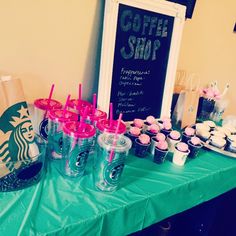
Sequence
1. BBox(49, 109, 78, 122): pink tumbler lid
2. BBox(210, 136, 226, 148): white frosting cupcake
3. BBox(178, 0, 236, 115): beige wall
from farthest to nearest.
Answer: BBox(178, 0, 236, 115): beige wall
BBox(210, 136, 226, 148): white frosting cupcake
BBox(49, 109, 78, 122): pink tumbler lid

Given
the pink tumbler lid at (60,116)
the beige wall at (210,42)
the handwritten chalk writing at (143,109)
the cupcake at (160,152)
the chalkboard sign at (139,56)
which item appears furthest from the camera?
the beige wall at (210,42)

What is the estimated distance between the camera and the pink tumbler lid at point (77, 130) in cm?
85

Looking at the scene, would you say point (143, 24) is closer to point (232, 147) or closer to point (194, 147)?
point (194, 147)

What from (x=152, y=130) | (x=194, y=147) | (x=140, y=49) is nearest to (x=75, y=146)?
(x=152, y=130)

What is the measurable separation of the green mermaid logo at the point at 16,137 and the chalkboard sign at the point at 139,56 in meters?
Answer: 0.44

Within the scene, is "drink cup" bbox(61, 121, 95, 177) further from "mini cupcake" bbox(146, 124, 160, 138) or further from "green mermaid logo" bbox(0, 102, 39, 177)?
"mini cupcake" bbox(146, 124, 160, 138)

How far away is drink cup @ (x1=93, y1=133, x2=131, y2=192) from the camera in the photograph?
84 centimetres

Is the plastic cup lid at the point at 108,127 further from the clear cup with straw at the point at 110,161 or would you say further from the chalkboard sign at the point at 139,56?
the chalkboard sign at the point at 139,56

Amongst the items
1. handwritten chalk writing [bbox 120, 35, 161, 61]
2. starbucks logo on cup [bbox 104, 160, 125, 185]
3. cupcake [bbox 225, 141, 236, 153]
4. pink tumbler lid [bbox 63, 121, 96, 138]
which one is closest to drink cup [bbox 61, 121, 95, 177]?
pink tumbler lid [bbox 63, 121, 96, 138]

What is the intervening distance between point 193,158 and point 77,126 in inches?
24.7

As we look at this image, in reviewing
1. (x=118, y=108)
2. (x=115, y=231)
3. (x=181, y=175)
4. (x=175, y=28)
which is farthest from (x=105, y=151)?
(x=175, y=28)

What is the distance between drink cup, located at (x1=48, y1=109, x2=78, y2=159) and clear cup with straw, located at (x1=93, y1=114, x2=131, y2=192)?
0.16 m

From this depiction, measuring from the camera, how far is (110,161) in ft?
2.77

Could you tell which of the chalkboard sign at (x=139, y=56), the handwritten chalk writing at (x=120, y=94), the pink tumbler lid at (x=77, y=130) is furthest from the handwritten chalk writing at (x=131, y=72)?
the pink tumbler lid at (x=77, y=130)
